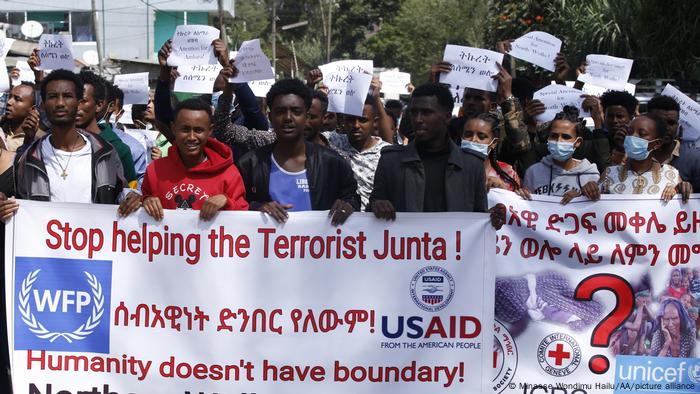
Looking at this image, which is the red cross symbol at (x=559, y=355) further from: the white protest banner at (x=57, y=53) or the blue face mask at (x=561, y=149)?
the white protest banner at (x=57, y=53)

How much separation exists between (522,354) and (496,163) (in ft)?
4.15

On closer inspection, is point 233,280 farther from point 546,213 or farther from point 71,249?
point 546,213

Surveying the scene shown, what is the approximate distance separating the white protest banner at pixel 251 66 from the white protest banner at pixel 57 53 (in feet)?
8.49

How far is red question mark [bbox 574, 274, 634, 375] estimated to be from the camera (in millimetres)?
5691

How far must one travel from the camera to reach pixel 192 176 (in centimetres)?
539

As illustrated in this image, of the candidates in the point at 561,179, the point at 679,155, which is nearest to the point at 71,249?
the point at 561,179

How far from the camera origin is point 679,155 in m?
6.59

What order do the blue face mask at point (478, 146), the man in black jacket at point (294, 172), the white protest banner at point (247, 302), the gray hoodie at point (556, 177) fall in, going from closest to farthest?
the white protest banner at point (247, 302) < the man in black jacket at point (294, 172) < the blue face mask at point (478, 146) < the gray hoodie at point (556, 177)

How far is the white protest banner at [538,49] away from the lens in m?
7.98

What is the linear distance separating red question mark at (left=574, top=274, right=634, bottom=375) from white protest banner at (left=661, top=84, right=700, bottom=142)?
1.93m

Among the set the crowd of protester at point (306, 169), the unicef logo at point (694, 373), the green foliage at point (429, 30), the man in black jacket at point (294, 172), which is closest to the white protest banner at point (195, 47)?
the crowd of protester at point (306, 169)

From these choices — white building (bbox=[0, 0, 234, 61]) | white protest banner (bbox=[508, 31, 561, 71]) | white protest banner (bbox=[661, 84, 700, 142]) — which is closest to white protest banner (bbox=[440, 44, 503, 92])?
white protest banner (bbox=[508, 31, 561, 71])

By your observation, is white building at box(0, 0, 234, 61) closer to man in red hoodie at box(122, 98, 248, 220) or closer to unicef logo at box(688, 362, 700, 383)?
man in red hoodie at box(122, 98, 248, 220)

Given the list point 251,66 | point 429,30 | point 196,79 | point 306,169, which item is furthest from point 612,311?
point 429,30
